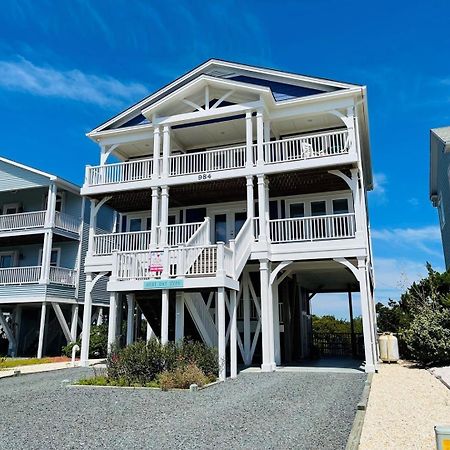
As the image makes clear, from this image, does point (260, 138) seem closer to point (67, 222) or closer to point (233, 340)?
point (233, 340)

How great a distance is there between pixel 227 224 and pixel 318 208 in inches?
152

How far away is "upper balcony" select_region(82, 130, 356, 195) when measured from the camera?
15.6 m

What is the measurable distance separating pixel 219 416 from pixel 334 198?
11941mm

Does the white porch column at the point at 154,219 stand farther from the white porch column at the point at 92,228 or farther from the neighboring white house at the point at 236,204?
the white porch column at the point at 92,228

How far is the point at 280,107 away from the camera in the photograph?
1700 centimetres

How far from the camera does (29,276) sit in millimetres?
22672

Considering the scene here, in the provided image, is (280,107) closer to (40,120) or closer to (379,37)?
(379,37)

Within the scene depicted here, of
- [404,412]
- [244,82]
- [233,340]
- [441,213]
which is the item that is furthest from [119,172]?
[441,213]

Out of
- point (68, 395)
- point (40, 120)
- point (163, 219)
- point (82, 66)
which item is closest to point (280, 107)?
point (163, 219)

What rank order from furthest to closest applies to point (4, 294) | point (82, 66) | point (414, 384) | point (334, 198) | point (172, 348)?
1. point (4, 294)
2. point (334, 198)
3. point (82, 66)
4. point (172, 348)
5. point (414, 384)

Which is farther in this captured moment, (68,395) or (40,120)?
(40,120)

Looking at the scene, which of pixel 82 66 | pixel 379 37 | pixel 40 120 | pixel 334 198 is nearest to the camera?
pixel 379 37

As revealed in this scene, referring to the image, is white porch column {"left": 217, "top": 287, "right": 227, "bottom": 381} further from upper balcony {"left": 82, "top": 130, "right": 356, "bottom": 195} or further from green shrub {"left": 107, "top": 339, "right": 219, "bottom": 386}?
upper balcony {"left": 82, "top": 130, "right": 356, "bottom": 195}

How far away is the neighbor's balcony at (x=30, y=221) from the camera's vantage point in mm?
23500
